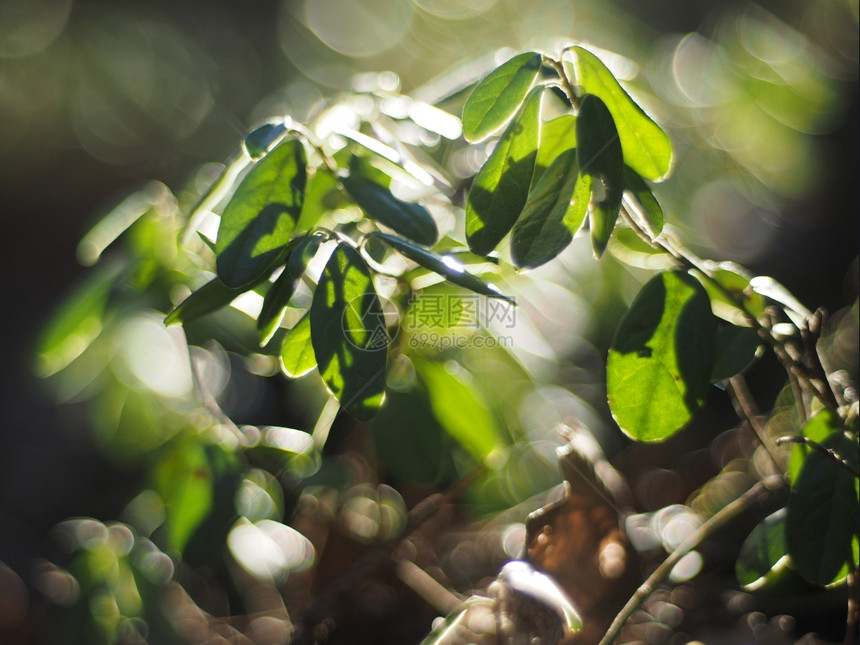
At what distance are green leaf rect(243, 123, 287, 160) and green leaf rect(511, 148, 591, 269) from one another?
0.31 m

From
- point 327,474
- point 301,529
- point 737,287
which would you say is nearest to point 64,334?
point 327,474

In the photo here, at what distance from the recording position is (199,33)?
322 centimetres

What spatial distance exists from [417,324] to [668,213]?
0.80 m

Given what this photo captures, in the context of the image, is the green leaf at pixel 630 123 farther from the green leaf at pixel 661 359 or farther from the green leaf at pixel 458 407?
the green leaf at pixel 458 407

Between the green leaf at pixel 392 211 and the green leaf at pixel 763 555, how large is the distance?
54 centimetres

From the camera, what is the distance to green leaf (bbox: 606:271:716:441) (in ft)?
2.47

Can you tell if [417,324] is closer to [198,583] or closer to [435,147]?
[435,147]

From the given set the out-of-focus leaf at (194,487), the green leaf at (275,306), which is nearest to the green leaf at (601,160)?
the green leaf at (275,306)

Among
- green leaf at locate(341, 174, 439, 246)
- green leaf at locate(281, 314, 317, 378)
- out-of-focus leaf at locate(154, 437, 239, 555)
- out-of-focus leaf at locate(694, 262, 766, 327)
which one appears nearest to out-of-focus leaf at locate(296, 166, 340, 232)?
green leaf at locate(341, 174, 439, 246)

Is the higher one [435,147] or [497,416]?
[435,147]

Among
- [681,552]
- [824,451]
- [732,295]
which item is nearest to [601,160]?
[732,295]

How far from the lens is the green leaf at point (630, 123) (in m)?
0.78

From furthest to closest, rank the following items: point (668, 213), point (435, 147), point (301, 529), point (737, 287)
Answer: point (668, 213) → point (301, 529) → point (435, 147) → point (737, 287)

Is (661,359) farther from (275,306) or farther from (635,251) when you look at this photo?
(275,306)
